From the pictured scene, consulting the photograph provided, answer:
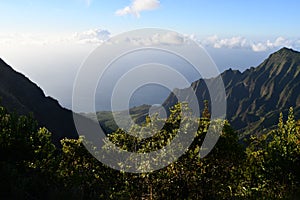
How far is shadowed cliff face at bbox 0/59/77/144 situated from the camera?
329 feet

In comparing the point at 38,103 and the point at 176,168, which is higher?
the point at 38,103

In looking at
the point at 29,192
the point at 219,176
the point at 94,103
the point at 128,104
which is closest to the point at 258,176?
the point at 219,176

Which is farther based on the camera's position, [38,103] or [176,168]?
[38,103]

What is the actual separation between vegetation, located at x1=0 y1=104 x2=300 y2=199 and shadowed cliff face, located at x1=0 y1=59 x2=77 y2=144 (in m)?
72.3

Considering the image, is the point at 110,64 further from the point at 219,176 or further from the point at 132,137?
the point at 219,176

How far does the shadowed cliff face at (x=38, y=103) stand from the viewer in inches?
3949

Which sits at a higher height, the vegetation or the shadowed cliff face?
the shadowed cliff face

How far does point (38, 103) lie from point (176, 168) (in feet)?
308

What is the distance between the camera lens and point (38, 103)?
10825cm

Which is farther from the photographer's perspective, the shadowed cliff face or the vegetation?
the shadowed cliff face

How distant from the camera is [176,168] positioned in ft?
74.4

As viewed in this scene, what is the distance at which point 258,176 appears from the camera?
2544 cm

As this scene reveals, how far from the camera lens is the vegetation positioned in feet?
73.8

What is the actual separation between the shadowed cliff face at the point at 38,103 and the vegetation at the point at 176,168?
237 feet
